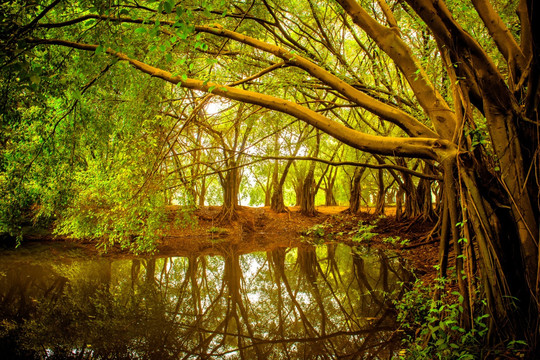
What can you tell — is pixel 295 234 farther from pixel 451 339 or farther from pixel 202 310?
pixel 451 339

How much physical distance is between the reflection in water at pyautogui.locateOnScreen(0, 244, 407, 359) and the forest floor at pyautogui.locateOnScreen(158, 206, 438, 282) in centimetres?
108

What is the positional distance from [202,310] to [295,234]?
854cm

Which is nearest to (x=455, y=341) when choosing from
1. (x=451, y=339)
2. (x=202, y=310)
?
(x=451, y=339)

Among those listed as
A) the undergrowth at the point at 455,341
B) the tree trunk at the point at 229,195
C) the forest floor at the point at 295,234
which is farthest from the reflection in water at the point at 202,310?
the tree trunk at the point at 229,195

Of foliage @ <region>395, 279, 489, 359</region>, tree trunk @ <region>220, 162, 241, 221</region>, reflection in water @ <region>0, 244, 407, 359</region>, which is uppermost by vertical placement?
tree trunk @ <region>220, 162, 241, 221</region>

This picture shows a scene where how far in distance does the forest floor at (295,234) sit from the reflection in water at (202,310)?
1075 millimetres

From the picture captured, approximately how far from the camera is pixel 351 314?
3.71 m

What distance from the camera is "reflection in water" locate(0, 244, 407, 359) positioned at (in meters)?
2.92

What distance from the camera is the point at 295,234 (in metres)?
12.2

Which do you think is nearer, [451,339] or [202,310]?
[451,339]

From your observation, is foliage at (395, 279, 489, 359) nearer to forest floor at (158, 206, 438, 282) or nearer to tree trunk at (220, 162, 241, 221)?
forest floor at (158, 206, 438, 282)

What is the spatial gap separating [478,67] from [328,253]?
609cm

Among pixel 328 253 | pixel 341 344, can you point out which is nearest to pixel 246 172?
pixel 328 253

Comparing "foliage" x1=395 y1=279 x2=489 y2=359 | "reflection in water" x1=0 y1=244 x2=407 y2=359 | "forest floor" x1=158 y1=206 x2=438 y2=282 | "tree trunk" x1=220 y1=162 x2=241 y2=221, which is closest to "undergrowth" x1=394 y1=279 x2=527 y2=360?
"foliage" x1=395 y1=279 x2=489 y2=359
